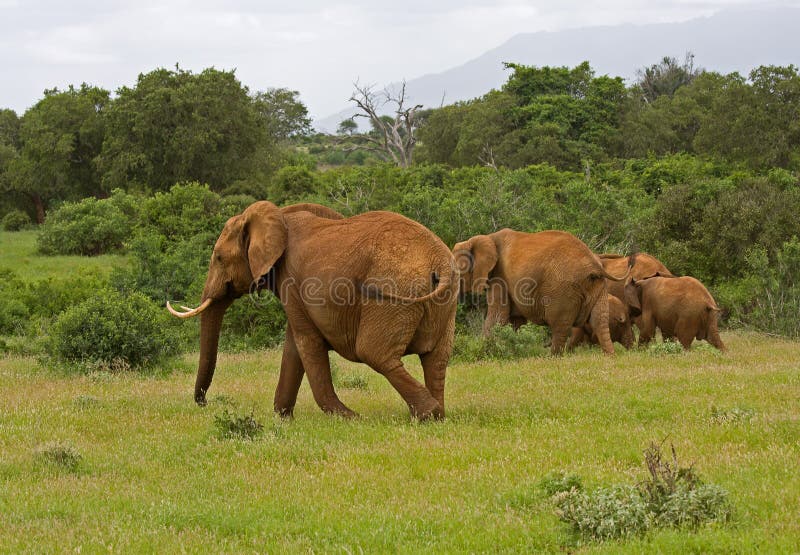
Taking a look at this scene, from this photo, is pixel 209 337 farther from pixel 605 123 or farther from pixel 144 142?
pixel 605 123

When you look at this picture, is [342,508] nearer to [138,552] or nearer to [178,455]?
[138,552]

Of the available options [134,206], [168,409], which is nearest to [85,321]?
[168,409]

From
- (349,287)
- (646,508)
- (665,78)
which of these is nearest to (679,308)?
(349,287)

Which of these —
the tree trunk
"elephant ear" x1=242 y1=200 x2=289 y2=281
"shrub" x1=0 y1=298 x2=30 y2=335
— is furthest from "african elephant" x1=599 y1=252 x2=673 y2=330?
the tree trunk

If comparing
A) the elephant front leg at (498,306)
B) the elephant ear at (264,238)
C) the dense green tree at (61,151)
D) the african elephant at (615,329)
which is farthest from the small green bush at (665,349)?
the dense green tree at (61,151)

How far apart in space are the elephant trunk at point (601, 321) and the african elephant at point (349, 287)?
21.9ft

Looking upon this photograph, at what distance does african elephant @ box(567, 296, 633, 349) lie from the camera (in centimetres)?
1842

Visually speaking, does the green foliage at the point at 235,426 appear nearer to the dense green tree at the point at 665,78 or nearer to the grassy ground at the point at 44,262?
the grassy ground at the point at 44,262

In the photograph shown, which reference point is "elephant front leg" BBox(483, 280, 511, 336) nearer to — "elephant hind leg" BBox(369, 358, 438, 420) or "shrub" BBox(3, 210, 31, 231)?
"elephant hind leg" BBox(369, 358, 438, 420)

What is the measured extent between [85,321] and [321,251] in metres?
6.79

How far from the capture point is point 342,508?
24.5 feet

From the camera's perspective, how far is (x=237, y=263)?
39.5 feet

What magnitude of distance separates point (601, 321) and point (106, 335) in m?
8.53

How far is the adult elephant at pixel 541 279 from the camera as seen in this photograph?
17.0 m
